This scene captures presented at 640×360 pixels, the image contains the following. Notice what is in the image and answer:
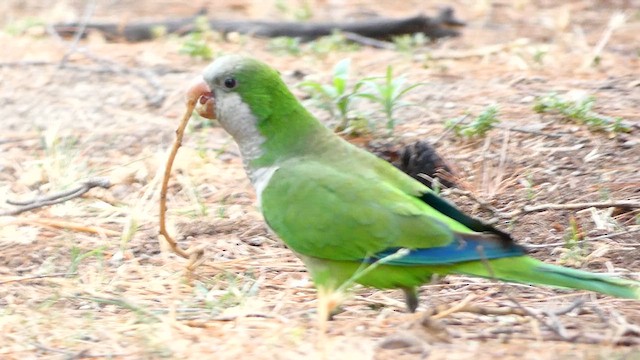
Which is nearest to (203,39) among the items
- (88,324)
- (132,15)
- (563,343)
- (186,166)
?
(132,15)

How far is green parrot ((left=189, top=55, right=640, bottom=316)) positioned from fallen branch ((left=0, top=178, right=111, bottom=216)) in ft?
2.65

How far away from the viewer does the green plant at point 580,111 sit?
15.8ft

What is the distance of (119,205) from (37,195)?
0.37 meters

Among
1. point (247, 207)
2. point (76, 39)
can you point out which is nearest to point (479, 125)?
point (247, 207)

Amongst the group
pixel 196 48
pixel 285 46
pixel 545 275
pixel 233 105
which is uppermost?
pixel 285 46

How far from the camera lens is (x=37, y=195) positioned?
4.66 m

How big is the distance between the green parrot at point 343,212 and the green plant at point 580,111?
5.36 ft

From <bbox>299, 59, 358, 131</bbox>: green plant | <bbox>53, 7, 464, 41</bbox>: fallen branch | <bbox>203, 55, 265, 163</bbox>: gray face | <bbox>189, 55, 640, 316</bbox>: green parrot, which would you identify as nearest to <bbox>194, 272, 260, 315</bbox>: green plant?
<bbox>189, 55, 640, 316</bbox>: green parrot

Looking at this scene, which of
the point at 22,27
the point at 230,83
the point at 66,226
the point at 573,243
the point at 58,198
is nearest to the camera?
the point at 230,83

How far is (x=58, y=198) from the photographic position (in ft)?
14.2

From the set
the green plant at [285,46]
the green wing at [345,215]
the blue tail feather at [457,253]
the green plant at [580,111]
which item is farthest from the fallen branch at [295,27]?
the blue tail feather at [457,253]

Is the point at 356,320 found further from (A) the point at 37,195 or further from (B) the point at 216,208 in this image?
(A) the point at 37,195

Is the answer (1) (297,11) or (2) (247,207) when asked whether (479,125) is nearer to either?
(2) (247,207)

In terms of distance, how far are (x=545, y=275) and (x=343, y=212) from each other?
62 cm
